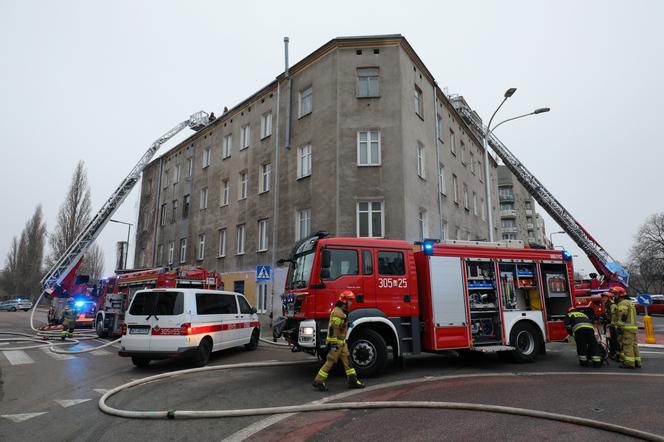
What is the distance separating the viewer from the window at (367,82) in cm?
1853

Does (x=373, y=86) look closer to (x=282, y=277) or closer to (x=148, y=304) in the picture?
(x=282, y=277)

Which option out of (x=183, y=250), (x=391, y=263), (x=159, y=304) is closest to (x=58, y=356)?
(x=159, y=304)

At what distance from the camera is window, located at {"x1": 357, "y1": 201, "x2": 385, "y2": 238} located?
17.0 meters

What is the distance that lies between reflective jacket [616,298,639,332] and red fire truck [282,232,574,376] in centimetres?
139

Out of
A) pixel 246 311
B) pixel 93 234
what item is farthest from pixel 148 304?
pixel 93 234

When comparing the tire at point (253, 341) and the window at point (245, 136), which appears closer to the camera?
the tire at point (253, 341)

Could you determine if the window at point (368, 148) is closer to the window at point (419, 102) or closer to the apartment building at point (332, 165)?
the apartment building at point (332, 165)

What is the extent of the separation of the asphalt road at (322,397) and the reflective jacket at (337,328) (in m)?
0.82

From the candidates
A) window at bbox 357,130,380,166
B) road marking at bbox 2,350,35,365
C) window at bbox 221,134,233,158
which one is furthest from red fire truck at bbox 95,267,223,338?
window at bbox 221,134,233,158

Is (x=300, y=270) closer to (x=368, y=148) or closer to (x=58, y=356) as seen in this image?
(x=58, y=356)

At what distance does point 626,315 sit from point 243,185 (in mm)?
19272

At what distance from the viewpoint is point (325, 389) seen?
22.3 ft

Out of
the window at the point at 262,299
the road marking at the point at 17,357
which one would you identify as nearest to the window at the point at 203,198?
the window at the point at 262,299

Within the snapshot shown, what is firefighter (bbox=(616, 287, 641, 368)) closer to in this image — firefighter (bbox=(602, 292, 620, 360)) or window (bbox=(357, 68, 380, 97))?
firefighter (bbox=(602, 292, 620, 360))
